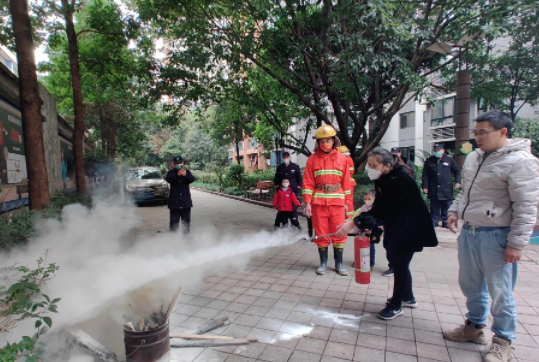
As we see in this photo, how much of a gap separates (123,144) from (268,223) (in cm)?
1694

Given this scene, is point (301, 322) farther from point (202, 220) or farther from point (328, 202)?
point (202, 220)

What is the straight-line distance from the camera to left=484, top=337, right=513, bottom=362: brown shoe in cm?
250


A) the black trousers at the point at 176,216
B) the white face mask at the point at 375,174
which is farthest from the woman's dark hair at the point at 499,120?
the black trousers at the point at 176,216

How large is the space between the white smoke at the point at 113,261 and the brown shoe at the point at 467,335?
2745 mm

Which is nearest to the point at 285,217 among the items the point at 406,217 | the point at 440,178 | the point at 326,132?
the point at 326,132

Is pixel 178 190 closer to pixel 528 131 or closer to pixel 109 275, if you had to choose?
pixel 109 275

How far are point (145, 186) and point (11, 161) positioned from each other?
25.4 ft

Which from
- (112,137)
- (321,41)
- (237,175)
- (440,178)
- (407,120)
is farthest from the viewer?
(407,120)

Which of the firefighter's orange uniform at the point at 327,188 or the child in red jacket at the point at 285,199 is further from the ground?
the firefighter's orange uniform at the point at 327,188

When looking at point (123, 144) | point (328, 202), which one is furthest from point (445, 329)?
point (123, 144)

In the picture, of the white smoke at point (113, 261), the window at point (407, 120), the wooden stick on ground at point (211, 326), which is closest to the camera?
the white smoke at point (113, 261)

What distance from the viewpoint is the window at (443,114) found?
81.2 ft

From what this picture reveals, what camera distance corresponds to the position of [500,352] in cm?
252

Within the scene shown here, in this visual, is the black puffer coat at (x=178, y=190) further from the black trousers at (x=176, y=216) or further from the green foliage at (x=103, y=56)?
the green foliage at (x=103, y=56)
